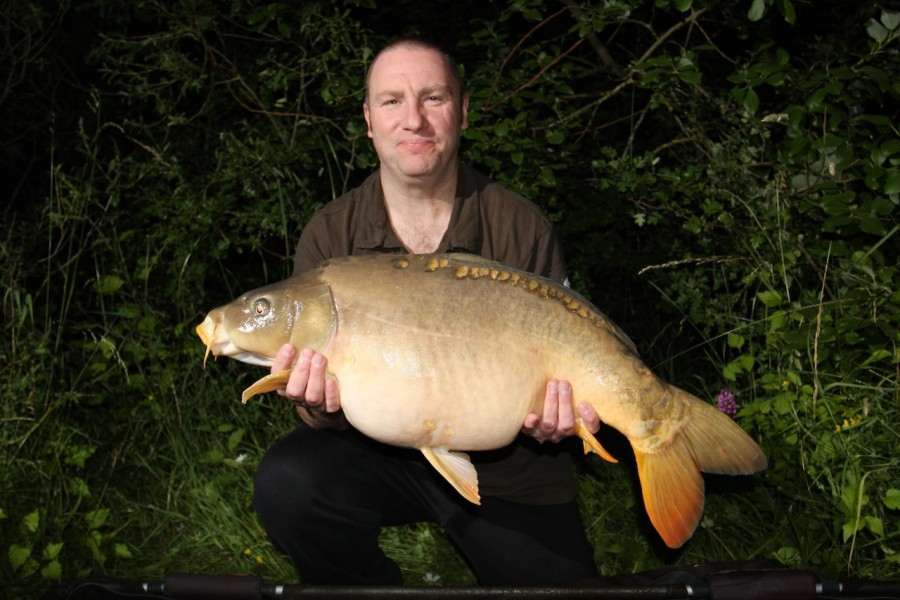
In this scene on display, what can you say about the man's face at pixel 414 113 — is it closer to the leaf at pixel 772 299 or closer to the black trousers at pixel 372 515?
the black trousers at pixel 372 515

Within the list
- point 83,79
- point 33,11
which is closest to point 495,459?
point 33,11

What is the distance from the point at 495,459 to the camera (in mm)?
2113

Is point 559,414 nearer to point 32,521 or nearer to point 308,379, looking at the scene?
point 308,379

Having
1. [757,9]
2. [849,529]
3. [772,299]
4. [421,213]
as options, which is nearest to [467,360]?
[421,213]

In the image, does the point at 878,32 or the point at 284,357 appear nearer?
the point at 284,357

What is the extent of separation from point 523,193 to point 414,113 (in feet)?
3.21

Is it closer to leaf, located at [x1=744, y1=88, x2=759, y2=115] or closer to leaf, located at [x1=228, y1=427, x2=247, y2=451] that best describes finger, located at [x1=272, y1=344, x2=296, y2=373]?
leaf, located at [x1=228, y1=427, x2=247, y2=451]

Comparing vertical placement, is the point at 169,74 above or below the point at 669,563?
above

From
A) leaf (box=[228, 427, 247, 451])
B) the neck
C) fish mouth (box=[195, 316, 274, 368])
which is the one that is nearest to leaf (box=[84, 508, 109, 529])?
leaf (box=[228, 427, 247, 451])

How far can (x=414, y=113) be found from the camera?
2.06 m

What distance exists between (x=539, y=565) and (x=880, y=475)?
2.85 feet

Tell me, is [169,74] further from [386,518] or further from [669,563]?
[669,563]

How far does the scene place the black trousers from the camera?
2010 millimetres

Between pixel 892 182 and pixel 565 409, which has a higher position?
pixel 892 182
